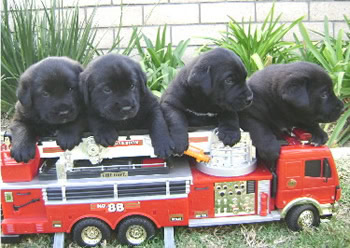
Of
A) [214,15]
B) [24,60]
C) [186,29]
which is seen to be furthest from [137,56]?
[24,60]

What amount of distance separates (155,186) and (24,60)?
2968mm

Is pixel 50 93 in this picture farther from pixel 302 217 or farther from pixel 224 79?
pixel 302 217

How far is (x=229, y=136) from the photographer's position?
11.3 feet

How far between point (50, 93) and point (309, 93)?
207 centimetres

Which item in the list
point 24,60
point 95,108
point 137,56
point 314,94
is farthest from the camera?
point 137,56

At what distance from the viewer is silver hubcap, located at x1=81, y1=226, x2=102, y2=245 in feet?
11.4

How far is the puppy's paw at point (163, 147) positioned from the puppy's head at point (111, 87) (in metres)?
0.31

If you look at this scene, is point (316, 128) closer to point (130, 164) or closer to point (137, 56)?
point (130, 164)

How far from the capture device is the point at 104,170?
3420 mm

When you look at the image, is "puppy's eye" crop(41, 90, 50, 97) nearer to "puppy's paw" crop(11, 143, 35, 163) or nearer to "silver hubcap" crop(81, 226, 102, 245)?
"puppy's paw" crop(11, 143, 35, 163)

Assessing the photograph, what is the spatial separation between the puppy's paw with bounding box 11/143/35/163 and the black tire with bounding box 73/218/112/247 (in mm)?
657

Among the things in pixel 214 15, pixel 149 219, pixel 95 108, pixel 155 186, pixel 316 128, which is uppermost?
pixel 214 15

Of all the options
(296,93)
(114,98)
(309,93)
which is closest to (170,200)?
(114,98)

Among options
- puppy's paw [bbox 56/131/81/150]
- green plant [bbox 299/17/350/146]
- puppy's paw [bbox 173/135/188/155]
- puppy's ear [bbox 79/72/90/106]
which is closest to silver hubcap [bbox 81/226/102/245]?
puppy's paw [bbox 56/131/81/150]
